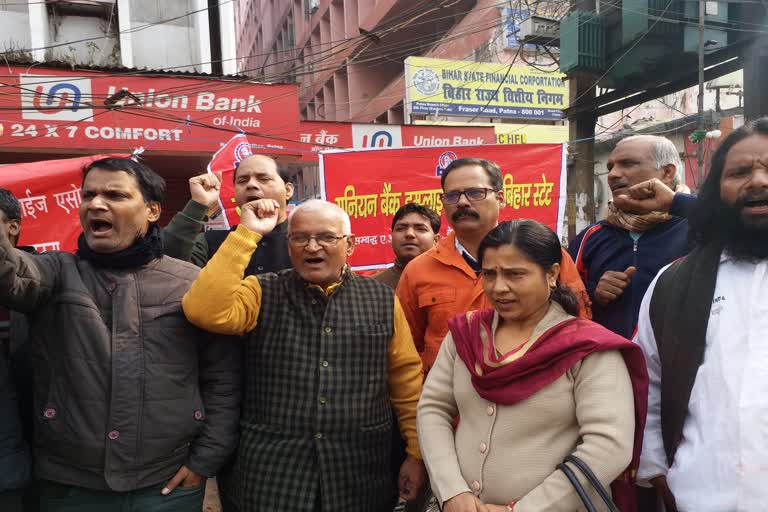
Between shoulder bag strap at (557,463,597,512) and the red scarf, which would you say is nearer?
A: shoulder bag strap at (557,463,597,512)

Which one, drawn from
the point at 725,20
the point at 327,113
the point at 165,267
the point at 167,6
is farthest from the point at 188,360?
the point at 327,113

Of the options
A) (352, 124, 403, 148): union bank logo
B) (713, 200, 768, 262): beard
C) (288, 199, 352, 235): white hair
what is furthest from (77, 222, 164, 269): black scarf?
(352, 124, 403, 148): union bank logo

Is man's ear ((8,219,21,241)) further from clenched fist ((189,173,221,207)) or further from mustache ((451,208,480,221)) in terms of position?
mustache ((451,208,480,221))

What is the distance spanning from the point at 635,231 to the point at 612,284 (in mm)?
284

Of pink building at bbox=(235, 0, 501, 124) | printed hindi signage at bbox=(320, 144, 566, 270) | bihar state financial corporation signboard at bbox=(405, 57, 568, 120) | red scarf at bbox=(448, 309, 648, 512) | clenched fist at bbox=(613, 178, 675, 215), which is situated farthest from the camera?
pink building at bbox=(235, 0, 501, 124)

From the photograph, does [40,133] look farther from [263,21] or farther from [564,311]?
[263,21]

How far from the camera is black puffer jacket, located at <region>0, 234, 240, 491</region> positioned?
1.89 meters

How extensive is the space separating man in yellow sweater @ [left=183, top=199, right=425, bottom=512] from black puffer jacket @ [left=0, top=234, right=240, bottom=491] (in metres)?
0.15

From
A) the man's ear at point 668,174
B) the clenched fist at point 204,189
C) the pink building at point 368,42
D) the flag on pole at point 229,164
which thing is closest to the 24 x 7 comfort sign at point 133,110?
the pink building at point 368,42

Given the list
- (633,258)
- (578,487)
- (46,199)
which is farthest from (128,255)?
(46,199)

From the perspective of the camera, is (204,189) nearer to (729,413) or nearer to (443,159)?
(729,413)

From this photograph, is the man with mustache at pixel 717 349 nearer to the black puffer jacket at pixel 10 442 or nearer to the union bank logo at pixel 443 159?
the black puffer jacket at pixel 10 442

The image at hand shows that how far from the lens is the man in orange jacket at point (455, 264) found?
2.63 meters

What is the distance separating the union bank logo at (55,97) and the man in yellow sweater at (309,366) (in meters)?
7.21
